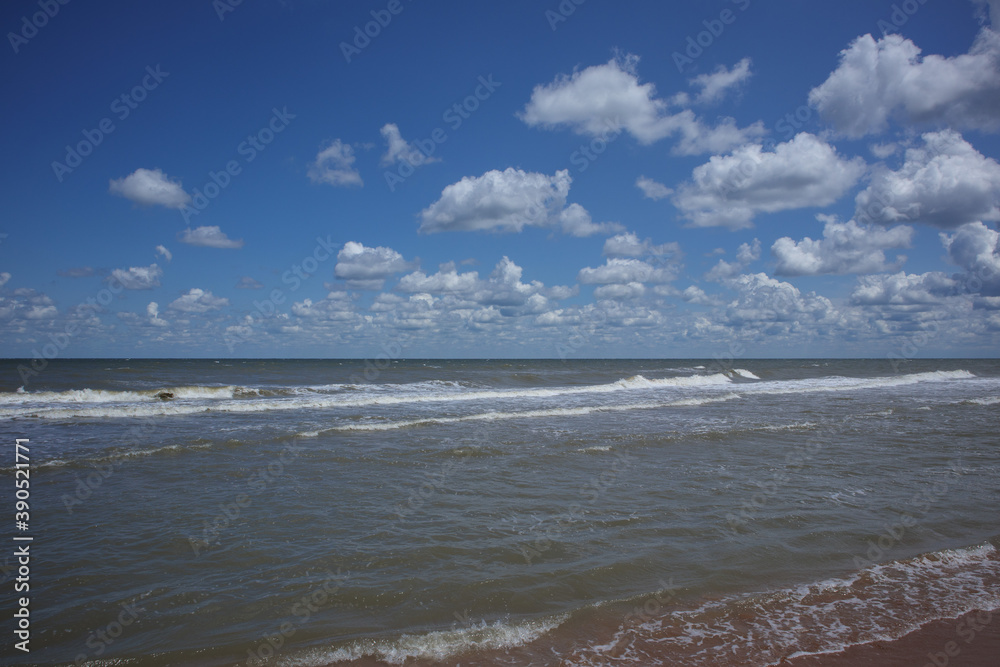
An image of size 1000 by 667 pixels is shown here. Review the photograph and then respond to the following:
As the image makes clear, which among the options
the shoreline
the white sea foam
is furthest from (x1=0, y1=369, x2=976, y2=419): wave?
the shoreline

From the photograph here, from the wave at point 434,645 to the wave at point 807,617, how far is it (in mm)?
527

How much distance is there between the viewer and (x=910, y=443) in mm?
13789

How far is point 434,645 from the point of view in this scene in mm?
4410

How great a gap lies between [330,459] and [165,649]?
7.38 meters

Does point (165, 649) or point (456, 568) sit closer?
point (165, 649)

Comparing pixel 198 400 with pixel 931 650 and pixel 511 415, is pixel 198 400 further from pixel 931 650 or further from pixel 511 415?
pixel 931 650

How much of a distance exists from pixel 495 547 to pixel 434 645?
2188mm

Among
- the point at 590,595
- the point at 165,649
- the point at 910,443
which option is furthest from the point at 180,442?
the point at 910,443

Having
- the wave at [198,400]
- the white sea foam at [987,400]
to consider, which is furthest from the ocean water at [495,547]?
the white sea foam at [987,400]

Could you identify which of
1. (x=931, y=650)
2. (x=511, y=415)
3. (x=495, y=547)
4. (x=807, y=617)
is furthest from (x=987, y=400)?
(x=495, y=547)

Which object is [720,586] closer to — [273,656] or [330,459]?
[273,656]

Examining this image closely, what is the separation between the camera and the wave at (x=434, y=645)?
4.25 meters

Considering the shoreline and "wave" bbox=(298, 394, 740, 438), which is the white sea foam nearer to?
"wave" bbox=(298, 394, 740, 438)

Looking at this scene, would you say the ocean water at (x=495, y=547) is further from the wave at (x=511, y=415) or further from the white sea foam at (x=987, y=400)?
the white sea foam at (x=987, y=400)
